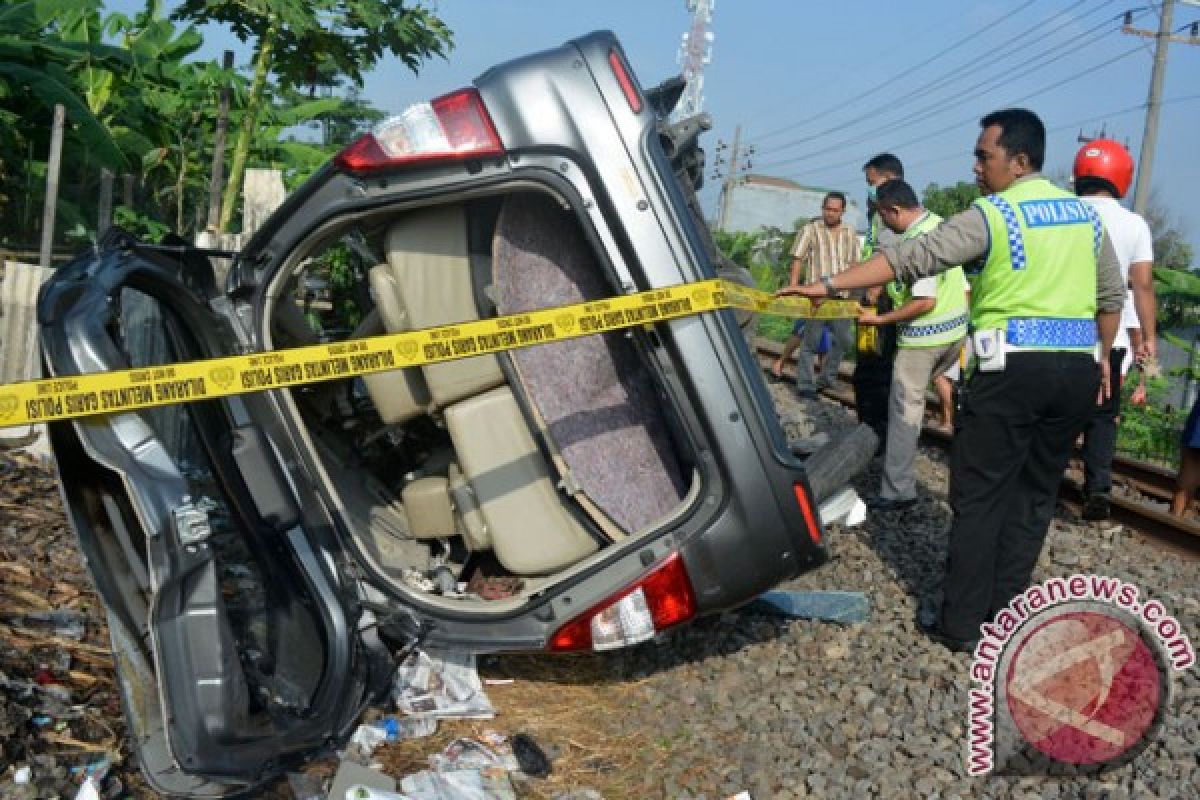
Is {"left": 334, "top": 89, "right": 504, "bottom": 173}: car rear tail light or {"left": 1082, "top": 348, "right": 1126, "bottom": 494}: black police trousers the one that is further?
{"left": 1082, "top": 348, "right": 1126, "bottom": 494}: black police trousers

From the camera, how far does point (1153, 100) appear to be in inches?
854

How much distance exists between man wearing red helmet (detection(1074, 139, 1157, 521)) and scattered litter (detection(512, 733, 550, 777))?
13.2ft

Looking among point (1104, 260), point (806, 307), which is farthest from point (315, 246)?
point (1104, 260)

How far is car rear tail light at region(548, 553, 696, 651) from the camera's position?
3393mm

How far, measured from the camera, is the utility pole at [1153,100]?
67.9 feet

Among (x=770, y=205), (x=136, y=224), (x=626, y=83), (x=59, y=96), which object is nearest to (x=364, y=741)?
(x=626, y=83)

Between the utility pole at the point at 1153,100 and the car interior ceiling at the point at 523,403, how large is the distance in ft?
66.3

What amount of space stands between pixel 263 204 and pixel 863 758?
7.77m

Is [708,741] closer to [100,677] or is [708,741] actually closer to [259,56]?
[100,677]

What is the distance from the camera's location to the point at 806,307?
4.57 metres

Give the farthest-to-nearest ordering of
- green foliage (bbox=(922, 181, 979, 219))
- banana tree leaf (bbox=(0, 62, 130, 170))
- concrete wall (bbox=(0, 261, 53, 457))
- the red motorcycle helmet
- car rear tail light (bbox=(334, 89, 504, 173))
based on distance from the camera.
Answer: green foliage (bbox=(922, 181, 979, 219)), banana tree leaf (bbox=(0, 62, 130, 170)), concrete wall (bbox=(0, 261, 53, 457)), the red motorcycle helmet, car rear tail light (bbox=(334, 89, 504, 173))

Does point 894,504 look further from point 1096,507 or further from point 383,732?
point 383,732

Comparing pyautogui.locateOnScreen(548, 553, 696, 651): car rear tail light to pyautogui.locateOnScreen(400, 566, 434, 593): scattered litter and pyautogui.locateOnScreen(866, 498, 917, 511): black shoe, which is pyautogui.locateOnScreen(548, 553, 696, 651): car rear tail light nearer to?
pyautogui.locateOnScreen(400, 566, 434, 593): scattered litter

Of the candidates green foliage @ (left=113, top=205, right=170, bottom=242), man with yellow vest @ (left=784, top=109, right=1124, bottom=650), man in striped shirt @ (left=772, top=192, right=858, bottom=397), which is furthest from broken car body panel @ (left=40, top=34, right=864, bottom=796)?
green foliage @ (left=113, top=205, right=170, bottom=242)
